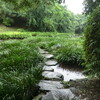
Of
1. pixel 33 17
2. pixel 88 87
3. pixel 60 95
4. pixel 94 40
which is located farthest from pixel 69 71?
pixel 33 17

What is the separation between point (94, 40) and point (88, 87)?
2.56 ft

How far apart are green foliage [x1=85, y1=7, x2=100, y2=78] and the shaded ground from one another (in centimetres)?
22

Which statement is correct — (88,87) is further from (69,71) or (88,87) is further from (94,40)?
(69,71)

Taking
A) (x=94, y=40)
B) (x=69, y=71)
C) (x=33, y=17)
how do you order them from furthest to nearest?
(x=33, y=17) < (x=69, y=71) < (x=94, y=40)

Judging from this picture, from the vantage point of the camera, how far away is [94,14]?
234cm

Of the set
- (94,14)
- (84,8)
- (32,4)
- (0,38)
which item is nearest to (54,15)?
(84,8)

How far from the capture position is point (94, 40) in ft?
7.72

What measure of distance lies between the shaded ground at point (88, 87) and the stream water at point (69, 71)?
→ 0.60m

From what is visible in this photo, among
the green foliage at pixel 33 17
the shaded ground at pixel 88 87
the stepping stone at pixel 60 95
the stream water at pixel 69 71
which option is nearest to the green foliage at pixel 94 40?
the shaded ground at pixel 88 87

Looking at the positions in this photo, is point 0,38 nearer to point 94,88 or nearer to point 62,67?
point 62,67

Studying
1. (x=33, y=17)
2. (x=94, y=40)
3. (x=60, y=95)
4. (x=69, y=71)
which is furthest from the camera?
(x=33, y=17)

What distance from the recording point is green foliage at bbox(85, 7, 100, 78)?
2.30 m

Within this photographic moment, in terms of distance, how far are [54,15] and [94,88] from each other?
1853cm

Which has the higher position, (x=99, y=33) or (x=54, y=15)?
(x=54, y=15)
